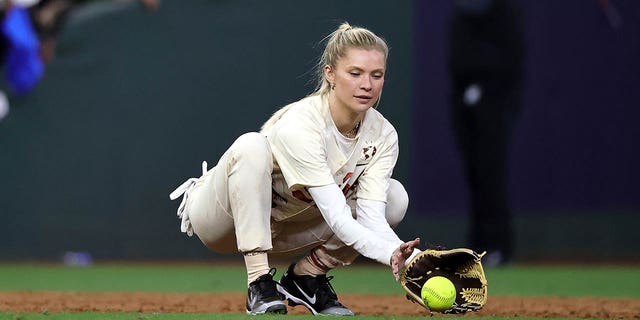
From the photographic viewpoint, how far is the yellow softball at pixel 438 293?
3738 mm

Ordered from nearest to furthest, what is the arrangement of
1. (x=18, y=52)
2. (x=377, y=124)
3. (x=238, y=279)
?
(x=377, y=124) → (x=238, y=279) → (x=18, y=52)

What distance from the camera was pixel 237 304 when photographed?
4887 mm

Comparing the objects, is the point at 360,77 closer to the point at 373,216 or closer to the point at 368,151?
the point at 368,151

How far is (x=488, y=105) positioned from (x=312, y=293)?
14.1 ft

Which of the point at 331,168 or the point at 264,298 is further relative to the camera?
the point at 331,168

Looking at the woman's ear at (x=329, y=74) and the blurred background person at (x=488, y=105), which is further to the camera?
the blurred background person at (x=488, y=105)

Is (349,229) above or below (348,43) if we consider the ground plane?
below

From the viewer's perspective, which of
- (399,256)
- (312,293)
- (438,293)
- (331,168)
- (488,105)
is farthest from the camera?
(488,105)

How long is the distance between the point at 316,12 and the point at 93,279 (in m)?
2.85

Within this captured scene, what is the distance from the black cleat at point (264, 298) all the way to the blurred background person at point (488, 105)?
4.46m

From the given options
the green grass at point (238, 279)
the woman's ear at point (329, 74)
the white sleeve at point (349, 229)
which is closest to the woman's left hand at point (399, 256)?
the white sleeve at point (349, 229)

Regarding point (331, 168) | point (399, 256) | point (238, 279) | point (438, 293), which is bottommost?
point (238, 279)

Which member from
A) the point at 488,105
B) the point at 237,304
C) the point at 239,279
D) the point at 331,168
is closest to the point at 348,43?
the point at 331,168

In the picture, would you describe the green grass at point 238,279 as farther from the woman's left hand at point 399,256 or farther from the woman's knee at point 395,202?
the woman's left hand at point 399,256
